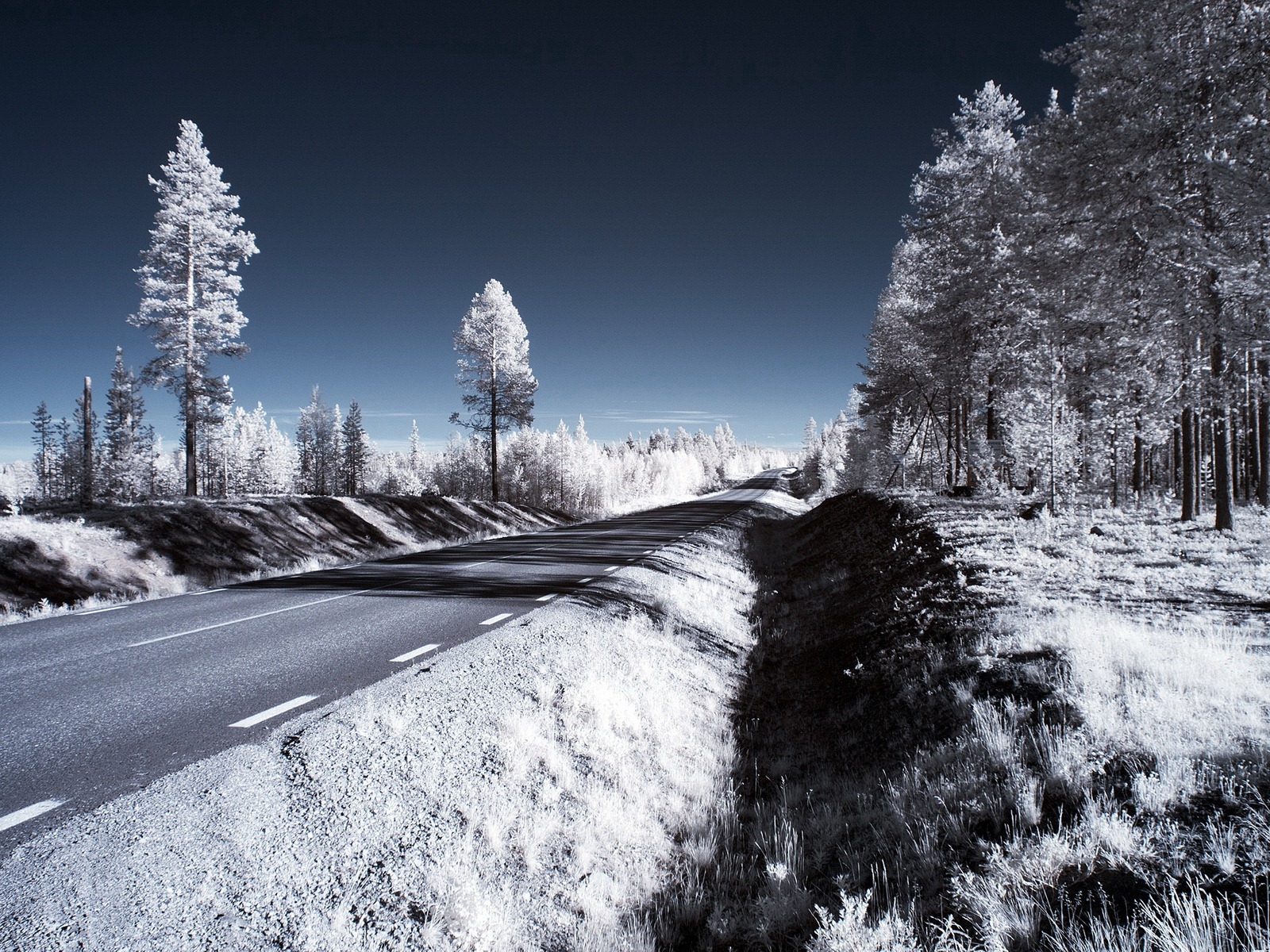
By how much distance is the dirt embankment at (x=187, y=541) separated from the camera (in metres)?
11.6

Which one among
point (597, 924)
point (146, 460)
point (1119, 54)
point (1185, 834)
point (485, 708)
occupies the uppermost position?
point (1119, 54)

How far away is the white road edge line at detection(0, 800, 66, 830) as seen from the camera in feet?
11.1

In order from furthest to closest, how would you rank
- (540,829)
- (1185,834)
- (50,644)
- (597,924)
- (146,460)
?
(146,460), (50,644), (540,829), (597,924), (1185,834)

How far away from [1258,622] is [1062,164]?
35.7 feet

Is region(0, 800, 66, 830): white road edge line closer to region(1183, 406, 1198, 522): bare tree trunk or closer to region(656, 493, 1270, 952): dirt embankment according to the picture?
region(656, 493, 1270, 952): dirt embankment

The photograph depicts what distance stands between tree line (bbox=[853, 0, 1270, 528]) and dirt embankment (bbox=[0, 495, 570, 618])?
19320 millimetres

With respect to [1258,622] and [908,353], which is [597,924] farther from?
[908,353]

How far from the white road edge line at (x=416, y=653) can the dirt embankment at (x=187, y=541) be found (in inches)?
314

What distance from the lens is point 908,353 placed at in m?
24.2

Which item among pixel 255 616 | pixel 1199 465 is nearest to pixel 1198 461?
pixel 1199 465

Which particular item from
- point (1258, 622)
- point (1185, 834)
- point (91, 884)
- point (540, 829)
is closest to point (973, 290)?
point (1258, 622)

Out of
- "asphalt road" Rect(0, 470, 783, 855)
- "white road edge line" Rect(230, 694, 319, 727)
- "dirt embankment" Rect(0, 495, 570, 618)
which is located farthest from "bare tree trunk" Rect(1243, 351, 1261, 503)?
"white road edge line" Rect(230, 694, 319, 727)

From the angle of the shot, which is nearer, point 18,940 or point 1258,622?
point 18,940

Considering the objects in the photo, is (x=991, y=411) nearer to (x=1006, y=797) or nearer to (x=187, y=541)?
(x=1006, y=797)
